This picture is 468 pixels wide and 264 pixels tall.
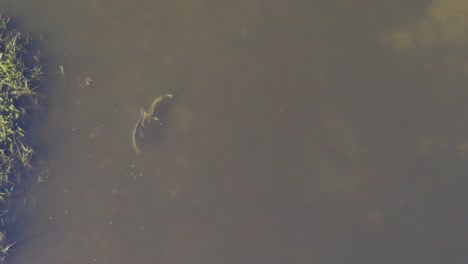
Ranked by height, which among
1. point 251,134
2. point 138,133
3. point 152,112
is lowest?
point 138,133

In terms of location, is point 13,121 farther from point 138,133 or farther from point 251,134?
point 251,134

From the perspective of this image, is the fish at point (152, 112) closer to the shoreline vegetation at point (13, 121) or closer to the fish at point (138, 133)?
the fish at point (138, 133)

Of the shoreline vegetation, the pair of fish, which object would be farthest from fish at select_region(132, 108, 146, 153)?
the shoreline vegetation

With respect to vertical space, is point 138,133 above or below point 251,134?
below

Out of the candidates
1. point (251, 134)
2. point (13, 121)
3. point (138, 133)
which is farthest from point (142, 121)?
point (13, 121)

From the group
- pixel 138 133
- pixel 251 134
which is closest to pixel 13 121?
pixel 138 133

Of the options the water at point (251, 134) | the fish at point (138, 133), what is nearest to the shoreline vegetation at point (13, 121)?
the water at point (251, 134)

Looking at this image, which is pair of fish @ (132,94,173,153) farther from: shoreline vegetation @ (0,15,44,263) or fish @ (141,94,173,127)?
shoreline vegetation @ (0,15,44,263)
